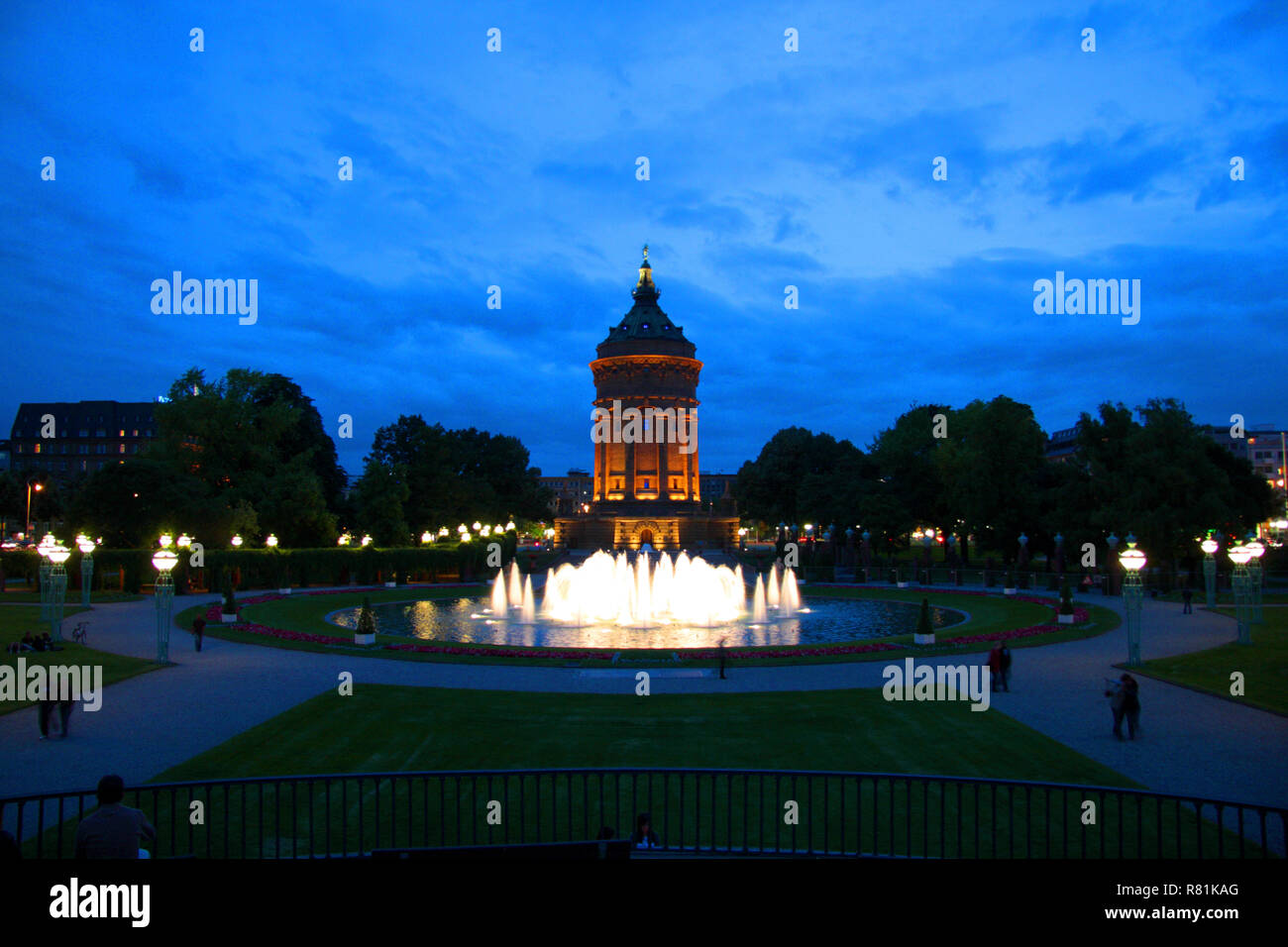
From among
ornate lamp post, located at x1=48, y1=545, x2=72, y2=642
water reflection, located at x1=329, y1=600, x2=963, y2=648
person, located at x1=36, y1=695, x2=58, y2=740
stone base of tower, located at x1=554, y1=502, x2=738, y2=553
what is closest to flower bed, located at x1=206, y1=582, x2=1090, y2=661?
water reflection, located at x1=329, y1=600, x2=963, y2=648

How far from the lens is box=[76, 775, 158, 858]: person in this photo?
786cm

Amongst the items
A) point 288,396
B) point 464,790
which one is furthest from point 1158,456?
point 288,396

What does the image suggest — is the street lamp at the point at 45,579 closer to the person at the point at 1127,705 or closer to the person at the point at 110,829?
the person at the point at 110,829

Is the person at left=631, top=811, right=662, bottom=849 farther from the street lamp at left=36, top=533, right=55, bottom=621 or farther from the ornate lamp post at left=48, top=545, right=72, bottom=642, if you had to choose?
the street lamp at left=36, top=533, right=55, bottom=621

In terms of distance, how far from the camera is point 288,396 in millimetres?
83812

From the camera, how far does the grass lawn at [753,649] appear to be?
27312mm

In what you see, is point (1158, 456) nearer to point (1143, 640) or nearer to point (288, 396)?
point (1143, 640)

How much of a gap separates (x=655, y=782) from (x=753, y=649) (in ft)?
46.7

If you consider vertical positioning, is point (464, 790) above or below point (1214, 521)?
below

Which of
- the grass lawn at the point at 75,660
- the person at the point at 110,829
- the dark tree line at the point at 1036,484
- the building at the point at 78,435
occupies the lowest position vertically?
the grass lawn at the point at 75,660

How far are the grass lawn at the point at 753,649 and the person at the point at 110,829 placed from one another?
18.7 meters

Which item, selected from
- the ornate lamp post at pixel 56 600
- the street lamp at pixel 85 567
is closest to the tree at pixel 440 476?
the street lamp at pixel 85 567
